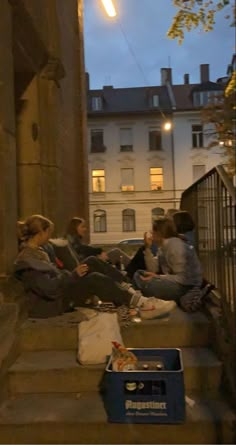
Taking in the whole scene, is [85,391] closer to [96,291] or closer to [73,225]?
[96,291]

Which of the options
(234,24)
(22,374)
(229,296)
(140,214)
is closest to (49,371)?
(22,374)

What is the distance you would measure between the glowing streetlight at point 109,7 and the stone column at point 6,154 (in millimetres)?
1660

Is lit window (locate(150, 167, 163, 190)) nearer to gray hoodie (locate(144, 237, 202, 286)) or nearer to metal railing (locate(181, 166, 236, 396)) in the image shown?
metal railing (locate(181, 166, 236, 396))

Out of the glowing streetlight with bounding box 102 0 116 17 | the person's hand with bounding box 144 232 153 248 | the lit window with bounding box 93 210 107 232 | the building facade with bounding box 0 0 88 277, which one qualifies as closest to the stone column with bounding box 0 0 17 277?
the building facade with bounding box 0 0 88 277

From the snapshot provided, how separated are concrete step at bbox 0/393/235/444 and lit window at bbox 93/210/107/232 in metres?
41.5

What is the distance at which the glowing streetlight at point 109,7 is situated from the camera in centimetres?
695

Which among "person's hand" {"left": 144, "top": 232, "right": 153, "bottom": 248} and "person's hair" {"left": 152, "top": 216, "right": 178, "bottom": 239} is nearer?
"person's hair" {"left": 152, "top": 216, "right": 178, "bottom": 239}

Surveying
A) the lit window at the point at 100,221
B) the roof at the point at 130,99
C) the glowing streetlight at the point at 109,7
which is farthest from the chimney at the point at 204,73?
the glowing streetlight at the point at 109,7

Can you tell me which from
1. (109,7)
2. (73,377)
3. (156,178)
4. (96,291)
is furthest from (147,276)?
(156,178)

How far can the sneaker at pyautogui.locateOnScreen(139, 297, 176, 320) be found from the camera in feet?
16.5

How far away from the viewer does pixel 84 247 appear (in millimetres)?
8383

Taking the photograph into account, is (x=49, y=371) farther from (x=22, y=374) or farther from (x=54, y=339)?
(x=54, y=339)

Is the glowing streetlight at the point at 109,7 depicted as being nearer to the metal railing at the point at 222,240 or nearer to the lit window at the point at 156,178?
the metal railing at the point at 222,240

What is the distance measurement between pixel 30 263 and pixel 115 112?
41296mm
